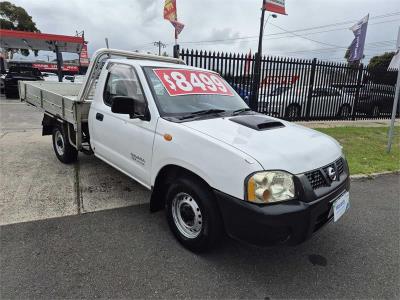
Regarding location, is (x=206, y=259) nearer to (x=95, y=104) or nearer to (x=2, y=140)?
(x=95, y=104)

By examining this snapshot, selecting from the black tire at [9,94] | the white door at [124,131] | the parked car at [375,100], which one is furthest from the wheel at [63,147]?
the black tire at [9,94]

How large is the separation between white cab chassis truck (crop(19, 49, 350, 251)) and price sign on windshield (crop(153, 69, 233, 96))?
0.02 meters

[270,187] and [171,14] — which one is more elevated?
[171,14]

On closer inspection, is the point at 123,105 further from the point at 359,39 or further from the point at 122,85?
the point at 359,39

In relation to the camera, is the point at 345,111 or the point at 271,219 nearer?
the point at 271,219

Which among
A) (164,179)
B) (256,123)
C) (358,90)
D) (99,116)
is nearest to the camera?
(256,123)

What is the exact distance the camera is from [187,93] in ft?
11.6

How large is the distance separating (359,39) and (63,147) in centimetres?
1463

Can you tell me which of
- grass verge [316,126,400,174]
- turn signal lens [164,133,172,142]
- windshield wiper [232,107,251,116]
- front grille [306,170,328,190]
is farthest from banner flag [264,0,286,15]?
front grille [306,170,328,190]

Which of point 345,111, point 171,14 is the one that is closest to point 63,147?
point 171,14

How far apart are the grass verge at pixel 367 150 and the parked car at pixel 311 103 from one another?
64.9 inches

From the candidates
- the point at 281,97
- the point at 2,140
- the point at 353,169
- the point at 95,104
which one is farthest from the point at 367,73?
the point at 2,140

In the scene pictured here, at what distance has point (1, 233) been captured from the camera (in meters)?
3.22

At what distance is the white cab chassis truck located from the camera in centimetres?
236
